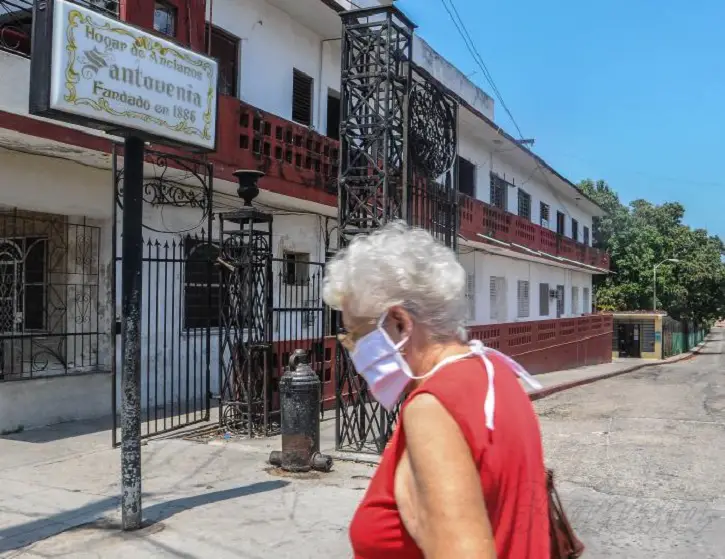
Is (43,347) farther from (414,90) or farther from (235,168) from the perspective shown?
(414,90)

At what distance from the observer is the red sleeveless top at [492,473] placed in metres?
1.61

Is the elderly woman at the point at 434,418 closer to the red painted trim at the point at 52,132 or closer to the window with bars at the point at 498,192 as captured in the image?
the red painted trim at the point at 52,132

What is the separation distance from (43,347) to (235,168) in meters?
3.46

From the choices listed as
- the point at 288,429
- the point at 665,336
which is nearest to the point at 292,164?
the point at 288,429

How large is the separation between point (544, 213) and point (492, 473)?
27.9m

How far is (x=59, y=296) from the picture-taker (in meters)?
9.98

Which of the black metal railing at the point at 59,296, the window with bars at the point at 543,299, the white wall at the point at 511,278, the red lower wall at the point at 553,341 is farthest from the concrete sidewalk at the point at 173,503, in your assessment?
the window with bars at the point at 543,299

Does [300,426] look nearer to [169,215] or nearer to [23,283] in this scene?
[23,283]

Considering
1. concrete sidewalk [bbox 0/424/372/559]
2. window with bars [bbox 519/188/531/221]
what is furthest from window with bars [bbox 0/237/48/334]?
window with bars [bbox 519/188/531/221]

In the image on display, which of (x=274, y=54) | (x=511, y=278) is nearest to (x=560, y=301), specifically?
(x=511, y=278)

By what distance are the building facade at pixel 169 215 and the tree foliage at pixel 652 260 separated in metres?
26.5

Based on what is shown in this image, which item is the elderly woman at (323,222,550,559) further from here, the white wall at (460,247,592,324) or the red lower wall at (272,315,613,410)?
the white wall at (460,247,592,324)

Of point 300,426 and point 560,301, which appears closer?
point 300,426

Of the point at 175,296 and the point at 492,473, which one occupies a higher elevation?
the point at 175,296
